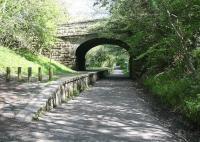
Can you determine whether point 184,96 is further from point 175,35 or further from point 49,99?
point 49,99

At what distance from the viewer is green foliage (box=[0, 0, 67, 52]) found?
69.5 ft

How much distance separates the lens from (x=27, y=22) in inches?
919

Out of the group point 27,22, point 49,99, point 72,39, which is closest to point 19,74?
point 49,99

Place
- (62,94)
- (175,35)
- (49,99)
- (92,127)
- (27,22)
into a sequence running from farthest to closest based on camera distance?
(27,22)
(62,94)
(175,35)
(49,99)
(92,127)

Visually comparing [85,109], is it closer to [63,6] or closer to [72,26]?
[63,6]

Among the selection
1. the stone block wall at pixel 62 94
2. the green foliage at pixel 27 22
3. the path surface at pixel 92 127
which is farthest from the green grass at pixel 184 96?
the green foliage at pixel 27 22

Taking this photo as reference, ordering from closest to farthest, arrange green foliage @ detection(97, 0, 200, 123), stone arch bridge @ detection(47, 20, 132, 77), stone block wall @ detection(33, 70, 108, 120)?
stone block wall @ detection(33, 70, 108, 120) < green foliage @ detection(97, 0, 200, 123) < stone arch bridge @ detection(47, 20, 132, 77)

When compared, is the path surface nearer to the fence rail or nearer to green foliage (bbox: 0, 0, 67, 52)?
the fence rail

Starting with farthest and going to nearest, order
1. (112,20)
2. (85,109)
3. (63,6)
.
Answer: (63,6)
(112,20)
(85,109)

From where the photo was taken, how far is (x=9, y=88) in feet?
45.8

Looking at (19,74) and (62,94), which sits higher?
(19,74)

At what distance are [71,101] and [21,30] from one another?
13.1 metres

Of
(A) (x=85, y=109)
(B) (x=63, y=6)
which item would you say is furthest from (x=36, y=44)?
(A) (x=85, y=109)

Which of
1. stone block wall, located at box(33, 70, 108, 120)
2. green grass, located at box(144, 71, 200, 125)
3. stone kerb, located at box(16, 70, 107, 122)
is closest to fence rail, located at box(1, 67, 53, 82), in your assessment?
stone block wall, located at box(33, 70, 108, 120)
